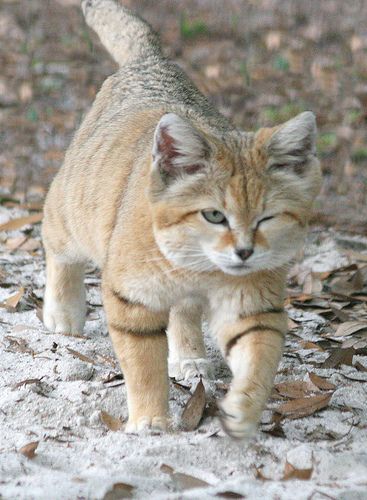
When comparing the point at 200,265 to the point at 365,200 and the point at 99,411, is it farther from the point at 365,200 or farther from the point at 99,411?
the point at 365,200

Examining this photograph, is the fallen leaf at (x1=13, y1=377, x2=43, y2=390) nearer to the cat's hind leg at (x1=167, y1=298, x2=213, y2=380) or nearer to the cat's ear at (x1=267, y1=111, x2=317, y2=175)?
the cat's hind leg at (x1=167, y1=298, x2=213, y2=380)

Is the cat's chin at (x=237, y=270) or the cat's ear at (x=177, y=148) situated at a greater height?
the cat's ear at (x=177, y=148)

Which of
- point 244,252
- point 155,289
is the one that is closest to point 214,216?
point 244,252

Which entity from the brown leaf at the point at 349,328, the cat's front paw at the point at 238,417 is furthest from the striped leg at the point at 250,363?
the brown leaf at the point at 349,328

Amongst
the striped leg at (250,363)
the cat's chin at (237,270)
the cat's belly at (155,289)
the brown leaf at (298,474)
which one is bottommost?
the brown leaf at (298,474)

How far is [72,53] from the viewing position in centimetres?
1240

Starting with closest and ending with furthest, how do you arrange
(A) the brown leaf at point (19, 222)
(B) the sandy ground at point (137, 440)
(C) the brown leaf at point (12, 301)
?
(B) the sandy ground at point (137, 440), (C) the brown leaf at point (12, 301), (A) the brown leaf at point (19, 222)

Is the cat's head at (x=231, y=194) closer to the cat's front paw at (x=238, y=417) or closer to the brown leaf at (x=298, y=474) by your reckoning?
the cat's front paw at (x=238, y=417)

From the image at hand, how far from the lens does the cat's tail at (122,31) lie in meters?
6.75

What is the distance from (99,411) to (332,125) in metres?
6.52

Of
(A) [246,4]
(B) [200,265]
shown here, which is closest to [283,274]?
(B) [200,265]

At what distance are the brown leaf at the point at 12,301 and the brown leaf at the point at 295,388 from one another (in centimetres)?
216

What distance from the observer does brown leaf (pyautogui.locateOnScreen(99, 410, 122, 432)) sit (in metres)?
4.66

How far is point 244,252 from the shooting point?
13.9ft
